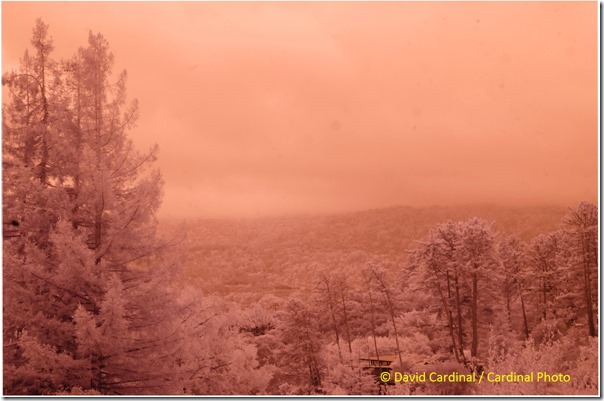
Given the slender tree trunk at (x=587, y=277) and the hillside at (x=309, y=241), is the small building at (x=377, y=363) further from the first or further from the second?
the slender tree trunk at (x=587, y=277)

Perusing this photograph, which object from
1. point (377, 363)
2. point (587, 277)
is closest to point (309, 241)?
point (377, 363)

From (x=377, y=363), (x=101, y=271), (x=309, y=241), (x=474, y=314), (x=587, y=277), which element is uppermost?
(x=101, y=271)

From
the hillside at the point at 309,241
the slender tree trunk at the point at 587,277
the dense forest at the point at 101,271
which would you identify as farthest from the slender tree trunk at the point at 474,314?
the slender tree trunk at the point at 587,277

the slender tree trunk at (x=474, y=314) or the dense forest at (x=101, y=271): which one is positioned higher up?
the dense forest at (x=101, y=271)

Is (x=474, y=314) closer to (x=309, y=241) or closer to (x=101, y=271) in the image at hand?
(x=309, y=241)

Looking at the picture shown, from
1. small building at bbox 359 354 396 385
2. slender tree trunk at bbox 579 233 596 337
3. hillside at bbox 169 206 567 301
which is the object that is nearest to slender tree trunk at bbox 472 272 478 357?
hillside at bbox 169 206 567 301

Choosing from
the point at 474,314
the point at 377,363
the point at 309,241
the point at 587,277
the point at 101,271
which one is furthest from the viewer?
the point at 309,241

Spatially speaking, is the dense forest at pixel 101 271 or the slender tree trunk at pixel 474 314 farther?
the slender tree trunk at pixel 474 314

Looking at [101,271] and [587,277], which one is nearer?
[101,271]

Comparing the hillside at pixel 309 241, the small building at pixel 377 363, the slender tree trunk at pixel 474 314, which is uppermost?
the hillside at pixel 309 241

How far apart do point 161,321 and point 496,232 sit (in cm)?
1402

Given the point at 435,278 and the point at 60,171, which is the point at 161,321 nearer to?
the point at 60,171

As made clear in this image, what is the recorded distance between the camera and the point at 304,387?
16484 mm

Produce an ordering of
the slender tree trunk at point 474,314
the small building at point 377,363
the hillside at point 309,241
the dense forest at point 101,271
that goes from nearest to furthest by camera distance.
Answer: the dense forest at point 101,271, the hillside at point 309,241, the small building at point 377,363, the slender tree trunk at point 474,314
